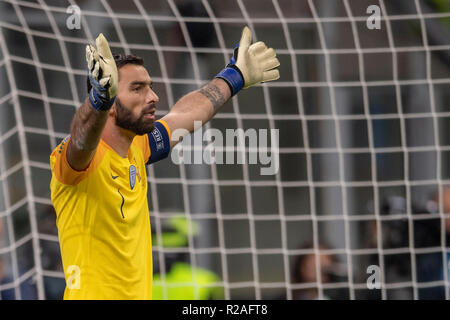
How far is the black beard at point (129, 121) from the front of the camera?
3.36m

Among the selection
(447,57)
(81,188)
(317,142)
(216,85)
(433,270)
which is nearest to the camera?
(81,188)

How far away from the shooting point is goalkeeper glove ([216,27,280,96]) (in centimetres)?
387

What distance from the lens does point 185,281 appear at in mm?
5551

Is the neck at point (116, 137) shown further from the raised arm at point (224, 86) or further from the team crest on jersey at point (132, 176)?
the raised arm at point (224, 86)

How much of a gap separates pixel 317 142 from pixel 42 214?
200cm

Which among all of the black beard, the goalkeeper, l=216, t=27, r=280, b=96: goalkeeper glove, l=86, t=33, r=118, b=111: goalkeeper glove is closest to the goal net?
l=216, t=27, r=280, b=96: goalkeeper glove

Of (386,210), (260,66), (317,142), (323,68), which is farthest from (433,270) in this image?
(260,66)

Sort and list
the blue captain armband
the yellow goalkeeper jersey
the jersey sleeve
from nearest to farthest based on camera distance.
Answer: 1. the jersey sleeve
2. the yellow goalkeeper jersey
3. the blue captain armband

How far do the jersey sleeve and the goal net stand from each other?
6.78ft

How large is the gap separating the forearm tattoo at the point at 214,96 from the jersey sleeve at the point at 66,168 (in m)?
0.74

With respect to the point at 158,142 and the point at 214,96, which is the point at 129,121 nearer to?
the point at 158,142

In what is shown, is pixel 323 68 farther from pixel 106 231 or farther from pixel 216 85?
pixel 106 231

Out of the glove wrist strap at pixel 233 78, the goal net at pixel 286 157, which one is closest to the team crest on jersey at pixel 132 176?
the glove wrist strap at pixel 233 78

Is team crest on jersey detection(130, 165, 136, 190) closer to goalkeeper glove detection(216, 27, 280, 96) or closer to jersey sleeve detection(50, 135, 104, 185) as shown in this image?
jersey sleeve detection(50, 135, 104, 185)
